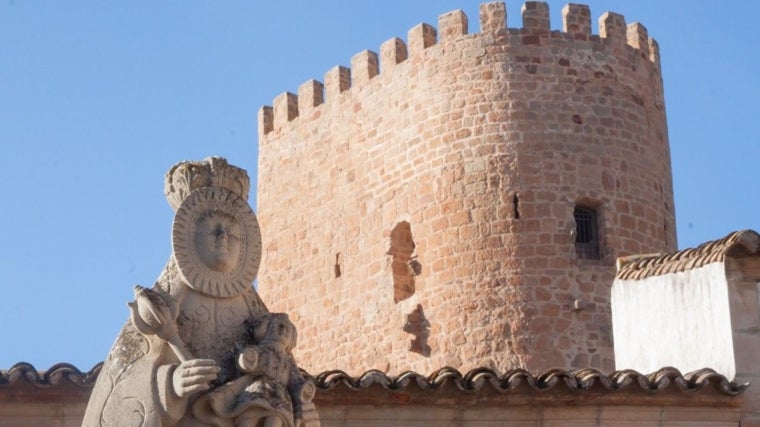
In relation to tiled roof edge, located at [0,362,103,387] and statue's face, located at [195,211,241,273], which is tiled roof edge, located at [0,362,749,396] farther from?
statue's face, located at [195,211,241,273]

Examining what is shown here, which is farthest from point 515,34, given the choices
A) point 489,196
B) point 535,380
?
point 535,380

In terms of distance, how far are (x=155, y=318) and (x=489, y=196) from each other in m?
14.5

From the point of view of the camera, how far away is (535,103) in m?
21.7

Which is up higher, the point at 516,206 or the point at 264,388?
the point at 516,206

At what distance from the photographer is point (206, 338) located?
7176 millimetres

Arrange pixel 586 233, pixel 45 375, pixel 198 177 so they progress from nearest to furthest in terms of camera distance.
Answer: pixel 198 177
pixel 45 375
pixel 586 233

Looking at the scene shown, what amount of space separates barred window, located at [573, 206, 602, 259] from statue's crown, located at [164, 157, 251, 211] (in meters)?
14.0

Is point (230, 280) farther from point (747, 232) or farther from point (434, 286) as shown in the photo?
point (434, 286)

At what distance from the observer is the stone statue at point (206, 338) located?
6.93m

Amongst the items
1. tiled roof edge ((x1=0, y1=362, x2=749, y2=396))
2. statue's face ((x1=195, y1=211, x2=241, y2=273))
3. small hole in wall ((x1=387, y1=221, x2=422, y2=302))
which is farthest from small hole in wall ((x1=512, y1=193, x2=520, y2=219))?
statue's face ((x1=195, y1=211, x2=241, y2=273))

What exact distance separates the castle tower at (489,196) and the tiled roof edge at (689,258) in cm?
626

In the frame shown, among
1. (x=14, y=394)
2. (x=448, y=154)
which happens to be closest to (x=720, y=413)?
(x=14, y=394)

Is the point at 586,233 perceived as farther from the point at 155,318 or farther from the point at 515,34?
the point at 155,318

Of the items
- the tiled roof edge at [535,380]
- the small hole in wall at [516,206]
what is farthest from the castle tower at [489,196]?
the tiled roof edge at [535,380]
